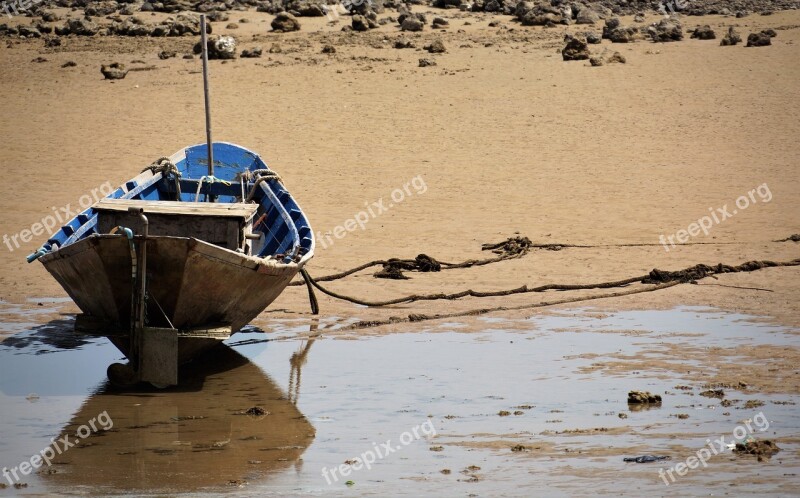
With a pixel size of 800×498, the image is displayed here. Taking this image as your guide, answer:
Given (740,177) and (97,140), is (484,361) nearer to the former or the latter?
(740,177)

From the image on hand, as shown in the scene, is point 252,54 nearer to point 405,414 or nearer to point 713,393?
point 405,414

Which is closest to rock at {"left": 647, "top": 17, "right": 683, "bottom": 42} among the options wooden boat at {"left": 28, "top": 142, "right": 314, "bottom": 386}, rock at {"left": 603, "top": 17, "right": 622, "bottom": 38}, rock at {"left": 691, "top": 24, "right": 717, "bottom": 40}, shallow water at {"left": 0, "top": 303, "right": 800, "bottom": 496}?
rock at {"left": 691, "top": 24, "right": 717, "bottom": 40}

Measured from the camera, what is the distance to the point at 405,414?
311 inches

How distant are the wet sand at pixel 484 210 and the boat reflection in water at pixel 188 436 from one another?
12 centimetres

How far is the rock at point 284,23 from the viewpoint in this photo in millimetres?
26719

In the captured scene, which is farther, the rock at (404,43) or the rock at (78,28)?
the rock at (78,28)

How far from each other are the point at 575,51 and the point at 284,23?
745cm

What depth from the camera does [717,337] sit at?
32.1ft

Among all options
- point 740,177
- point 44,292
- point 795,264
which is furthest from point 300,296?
point 740,177

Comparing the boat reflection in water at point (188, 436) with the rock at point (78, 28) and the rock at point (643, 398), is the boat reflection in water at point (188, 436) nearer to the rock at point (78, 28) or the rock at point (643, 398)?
the rock at point (643, 398)

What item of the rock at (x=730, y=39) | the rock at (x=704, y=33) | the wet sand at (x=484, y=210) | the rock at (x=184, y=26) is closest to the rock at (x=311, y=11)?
the wet sand at (x=484, y=210)

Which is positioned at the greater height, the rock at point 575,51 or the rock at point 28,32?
the rock at point 575,51

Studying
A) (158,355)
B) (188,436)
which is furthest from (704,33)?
(188,436)

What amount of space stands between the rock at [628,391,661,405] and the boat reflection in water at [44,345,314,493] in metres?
2.22
